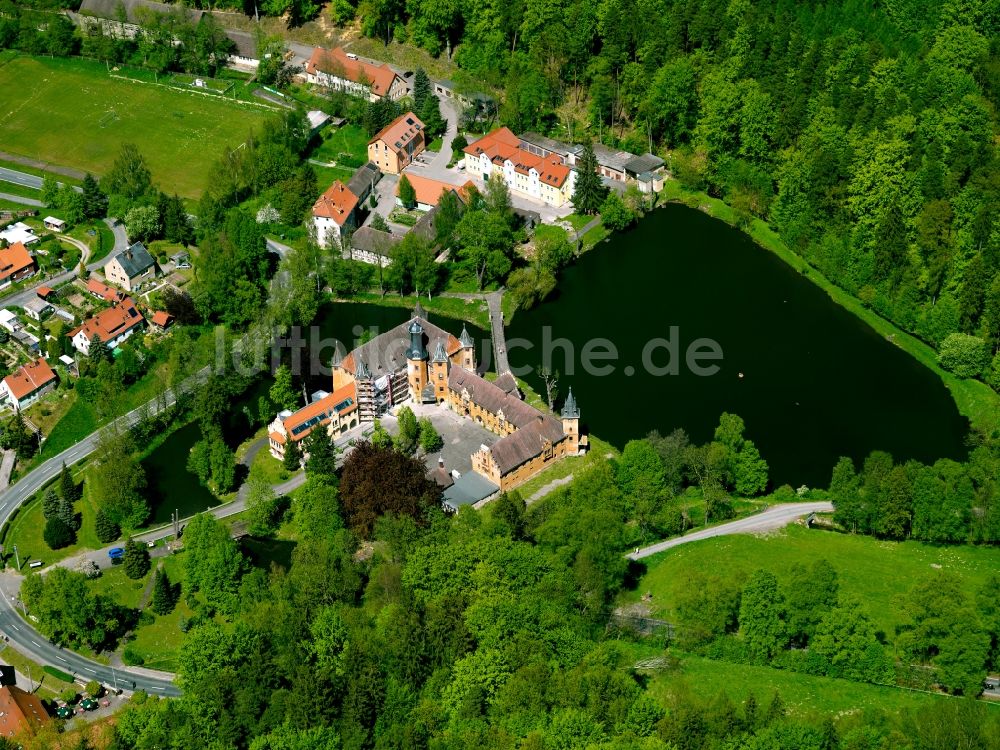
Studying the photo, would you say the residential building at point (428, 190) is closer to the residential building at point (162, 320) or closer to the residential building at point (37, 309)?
the residential building at point (162, 320)

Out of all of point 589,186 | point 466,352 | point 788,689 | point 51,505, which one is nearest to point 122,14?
point 589,186

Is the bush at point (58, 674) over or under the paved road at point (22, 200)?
under

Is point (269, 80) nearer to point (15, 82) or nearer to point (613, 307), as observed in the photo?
point (15, 82)

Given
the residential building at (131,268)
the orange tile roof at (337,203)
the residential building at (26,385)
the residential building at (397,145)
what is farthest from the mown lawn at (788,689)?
the residential building at (397,145)

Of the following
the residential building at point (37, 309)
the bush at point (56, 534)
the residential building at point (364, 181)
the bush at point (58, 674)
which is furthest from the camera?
the residential building at point (364, 181)

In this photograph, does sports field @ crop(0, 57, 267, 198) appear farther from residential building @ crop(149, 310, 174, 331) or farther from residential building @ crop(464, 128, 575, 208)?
residential building @ crop(464, 128, 575, 208)

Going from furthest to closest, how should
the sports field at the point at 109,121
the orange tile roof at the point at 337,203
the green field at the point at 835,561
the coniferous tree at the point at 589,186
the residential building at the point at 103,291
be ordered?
the sports field at the point at 109,121, the coniferous tree at the point at 589,186, the orange tile roof at the point at 337,203, the residential building at the point at 103,291, the green field at the point at 835,561

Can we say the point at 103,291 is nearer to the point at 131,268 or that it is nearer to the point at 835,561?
the point at 131,268
